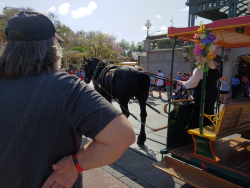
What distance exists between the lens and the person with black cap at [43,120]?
39.6 inches

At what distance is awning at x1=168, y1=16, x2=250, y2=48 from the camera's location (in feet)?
8.43

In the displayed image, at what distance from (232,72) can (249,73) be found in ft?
20.6

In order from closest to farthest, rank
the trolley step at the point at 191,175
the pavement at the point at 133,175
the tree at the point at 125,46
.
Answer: the trolley step at the point at 191,175
the pavement at the point at 133,175
the tree at the point at 125,46

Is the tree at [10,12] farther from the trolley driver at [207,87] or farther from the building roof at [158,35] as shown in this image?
the building roof at [158,35]

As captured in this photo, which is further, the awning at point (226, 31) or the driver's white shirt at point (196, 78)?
the driver's white shirt at point (196, 78)

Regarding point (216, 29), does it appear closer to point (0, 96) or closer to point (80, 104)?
point (80, 104)

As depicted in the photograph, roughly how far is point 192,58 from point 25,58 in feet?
50.6

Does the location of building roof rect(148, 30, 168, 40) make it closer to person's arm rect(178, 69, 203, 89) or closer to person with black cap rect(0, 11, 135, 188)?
person's arm rect(178, 69, 203, 89)

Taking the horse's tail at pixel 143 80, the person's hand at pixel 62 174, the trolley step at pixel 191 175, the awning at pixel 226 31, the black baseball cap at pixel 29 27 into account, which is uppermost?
the awning at pixel 226 31

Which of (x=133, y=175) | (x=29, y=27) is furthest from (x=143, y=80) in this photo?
(x=29, y=27)

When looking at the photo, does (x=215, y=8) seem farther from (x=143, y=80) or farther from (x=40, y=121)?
(x=40, y=121)

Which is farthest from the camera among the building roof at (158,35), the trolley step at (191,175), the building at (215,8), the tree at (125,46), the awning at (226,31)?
the tree at (125,46)

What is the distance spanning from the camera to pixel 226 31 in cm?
352

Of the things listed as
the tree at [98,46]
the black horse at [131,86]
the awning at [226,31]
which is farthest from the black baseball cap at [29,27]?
the tree at [98,46]
